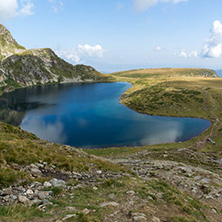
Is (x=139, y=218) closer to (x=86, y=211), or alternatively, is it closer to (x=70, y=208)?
(x=86, y=211)

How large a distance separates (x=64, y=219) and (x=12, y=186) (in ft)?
17.2

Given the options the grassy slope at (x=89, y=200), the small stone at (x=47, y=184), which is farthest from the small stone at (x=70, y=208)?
the small stone at (x=47, y=184)

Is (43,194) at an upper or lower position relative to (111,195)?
upper

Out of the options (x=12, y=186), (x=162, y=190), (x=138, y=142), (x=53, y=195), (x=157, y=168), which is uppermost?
(x=12, y=186)

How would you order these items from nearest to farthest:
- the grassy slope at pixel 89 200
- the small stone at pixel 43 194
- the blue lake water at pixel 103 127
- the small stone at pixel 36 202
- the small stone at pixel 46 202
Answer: the grassy slope at pixel 89 200, the small stone at pixel 36 202, the small stone at pixel 46 202, the small stone at pixel 43 194, the blue lake water at pixel 103 127

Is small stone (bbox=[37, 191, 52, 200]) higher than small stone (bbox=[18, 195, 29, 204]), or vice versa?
small stone (bbox=[18, 195, 29, 204])

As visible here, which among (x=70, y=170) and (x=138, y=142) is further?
(x=138, y=142)

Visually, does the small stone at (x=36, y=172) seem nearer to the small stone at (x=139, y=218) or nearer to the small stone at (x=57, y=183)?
the small stone at (x=57, y=183)

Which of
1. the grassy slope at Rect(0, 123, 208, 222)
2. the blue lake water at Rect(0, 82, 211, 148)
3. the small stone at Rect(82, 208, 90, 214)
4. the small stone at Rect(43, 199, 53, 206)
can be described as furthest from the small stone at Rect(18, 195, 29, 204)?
the blue lake water at Rect(0, 82, 211, 148)

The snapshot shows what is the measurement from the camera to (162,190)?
15.8m

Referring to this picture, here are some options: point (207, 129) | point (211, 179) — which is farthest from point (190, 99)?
point (211, 179)

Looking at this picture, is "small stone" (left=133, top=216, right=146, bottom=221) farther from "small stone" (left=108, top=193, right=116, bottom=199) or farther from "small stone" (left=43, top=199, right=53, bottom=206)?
"small stone" (left=43, top=199, right=53, bottom=206)

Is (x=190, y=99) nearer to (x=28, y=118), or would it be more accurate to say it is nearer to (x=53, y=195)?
(x=28, y=118)

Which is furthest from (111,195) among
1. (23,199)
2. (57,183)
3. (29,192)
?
(23,199)
